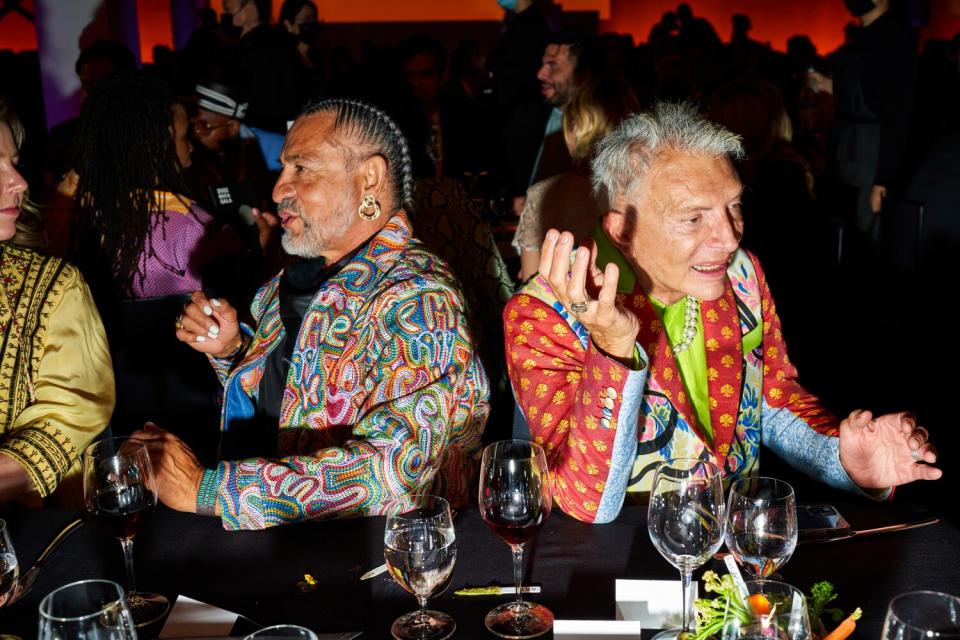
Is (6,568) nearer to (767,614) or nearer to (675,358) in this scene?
(767,614)

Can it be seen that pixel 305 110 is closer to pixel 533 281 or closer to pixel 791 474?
pixel 533 281

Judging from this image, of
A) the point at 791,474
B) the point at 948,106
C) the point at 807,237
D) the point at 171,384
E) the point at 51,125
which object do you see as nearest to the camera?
the point at 171,384

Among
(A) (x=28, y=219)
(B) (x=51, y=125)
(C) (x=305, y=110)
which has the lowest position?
(A) (x=28, y=219)

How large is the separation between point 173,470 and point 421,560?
25.5 inches

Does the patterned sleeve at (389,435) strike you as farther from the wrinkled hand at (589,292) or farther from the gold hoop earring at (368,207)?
the wrinkled hand at (589,292)

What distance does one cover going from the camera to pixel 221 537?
1706 mm

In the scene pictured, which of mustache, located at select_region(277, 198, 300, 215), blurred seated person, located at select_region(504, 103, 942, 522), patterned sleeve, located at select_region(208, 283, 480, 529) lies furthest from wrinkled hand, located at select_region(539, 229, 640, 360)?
mustache, located at select_region(277, 198, 300, 215)

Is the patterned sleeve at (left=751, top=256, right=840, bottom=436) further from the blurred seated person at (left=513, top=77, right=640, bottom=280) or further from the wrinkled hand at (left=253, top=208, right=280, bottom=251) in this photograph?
the wrinkled hand at (left=253, top=208, right=280, bottom=251)

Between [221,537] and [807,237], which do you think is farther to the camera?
[807,237]

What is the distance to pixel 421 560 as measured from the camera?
1.34m

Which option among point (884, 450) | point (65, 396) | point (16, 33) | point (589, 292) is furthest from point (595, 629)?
point (16, 33)

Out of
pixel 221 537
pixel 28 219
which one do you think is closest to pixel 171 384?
pixel 28 219

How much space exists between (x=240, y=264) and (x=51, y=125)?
9.91 feet

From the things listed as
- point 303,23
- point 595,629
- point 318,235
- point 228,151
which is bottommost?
point 595,629
